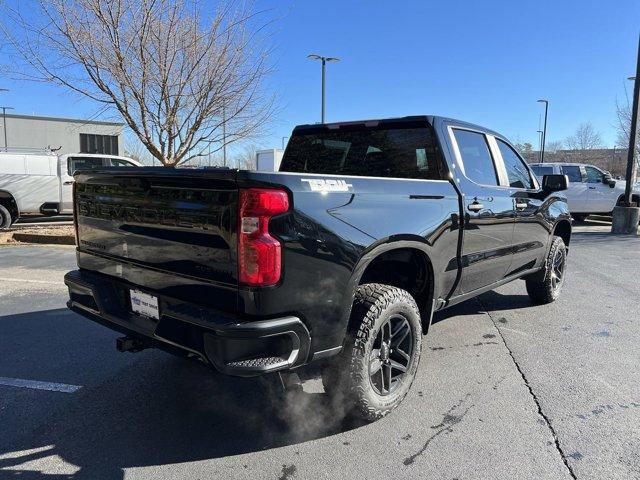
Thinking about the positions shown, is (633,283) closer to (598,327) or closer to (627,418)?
(598,327)

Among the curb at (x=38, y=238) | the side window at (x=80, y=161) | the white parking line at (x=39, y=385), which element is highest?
the side window at (x=80, y=161)

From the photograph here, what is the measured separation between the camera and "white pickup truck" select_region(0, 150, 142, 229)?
12.0 metres

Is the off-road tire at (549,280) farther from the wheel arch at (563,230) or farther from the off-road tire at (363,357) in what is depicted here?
the off-road tire at (363,357)

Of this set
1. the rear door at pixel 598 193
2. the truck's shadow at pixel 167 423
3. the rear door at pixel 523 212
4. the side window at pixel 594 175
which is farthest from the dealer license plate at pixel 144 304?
the side window at pixel 594 175

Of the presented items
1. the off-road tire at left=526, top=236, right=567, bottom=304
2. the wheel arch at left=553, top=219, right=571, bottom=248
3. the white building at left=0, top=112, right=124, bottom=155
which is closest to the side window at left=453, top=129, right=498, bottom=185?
the off-road tire at left=526, top=236, right=567, bottom=304

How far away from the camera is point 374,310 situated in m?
2.84

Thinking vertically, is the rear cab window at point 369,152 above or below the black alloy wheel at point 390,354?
above

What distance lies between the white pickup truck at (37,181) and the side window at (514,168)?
10035 millimetres

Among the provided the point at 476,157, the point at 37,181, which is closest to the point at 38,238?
the point at 37,181

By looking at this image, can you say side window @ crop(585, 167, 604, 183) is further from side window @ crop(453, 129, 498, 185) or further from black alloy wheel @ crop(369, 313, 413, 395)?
black alloy wheel @ crop(369, 313, 413, 395)

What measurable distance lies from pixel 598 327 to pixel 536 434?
2.47 m

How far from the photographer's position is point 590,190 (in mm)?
14727

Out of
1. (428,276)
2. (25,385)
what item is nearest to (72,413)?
(25,385)

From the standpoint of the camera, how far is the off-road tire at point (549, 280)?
17.8 feet
